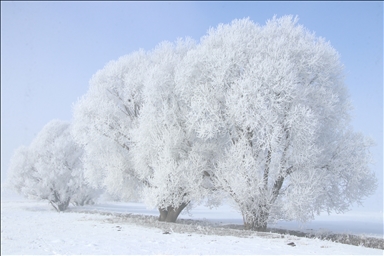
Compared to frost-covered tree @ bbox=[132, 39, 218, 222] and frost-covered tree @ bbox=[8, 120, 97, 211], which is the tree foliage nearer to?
frost-covered tree @ bbox=[132, 39, 218, 222]

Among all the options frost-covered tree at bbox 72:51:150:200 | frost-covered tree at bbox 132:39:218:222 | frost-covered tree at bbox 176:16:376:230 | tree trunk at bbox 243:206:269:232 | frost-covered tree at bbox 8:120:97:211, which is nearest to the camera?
frost-covered tree at bbox 176:16:376:230

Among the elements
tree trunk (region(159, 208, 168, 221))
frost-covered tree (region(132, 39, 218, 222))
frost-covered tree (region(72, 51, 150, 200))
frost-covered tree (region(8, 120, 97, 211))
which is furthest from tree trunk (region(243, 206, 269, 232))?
→ frost-covered tree (region(8, 120, 97, 211))

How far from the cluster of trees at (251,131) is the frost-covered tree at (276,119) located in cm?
6

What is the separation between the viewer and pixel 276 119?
1825 cm

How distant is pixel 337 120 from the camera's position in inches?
807

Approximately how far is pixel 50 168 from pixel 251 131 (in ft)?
91.8

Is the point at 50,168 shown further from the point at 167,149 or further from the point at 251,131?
the point at 251,131

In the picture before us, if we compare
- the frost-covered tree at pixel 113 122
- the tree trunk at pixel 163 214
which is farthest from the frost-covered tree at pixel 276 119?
the tree trunk at pixel 163 214

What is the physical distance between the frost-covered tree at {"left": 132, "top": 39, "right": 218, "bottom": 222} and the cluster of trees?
0.22 feet

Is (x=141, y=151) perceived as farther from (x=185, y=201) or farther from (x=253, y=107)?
(x=253, y=107)

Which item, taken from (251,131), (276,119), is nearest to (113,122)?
(251,131)

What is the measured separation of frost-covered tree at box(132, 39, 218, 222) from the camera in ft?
65.7

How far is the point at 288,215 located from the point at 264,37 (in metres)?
10.4

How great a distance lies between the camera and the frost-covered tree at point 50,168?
38.9 m
